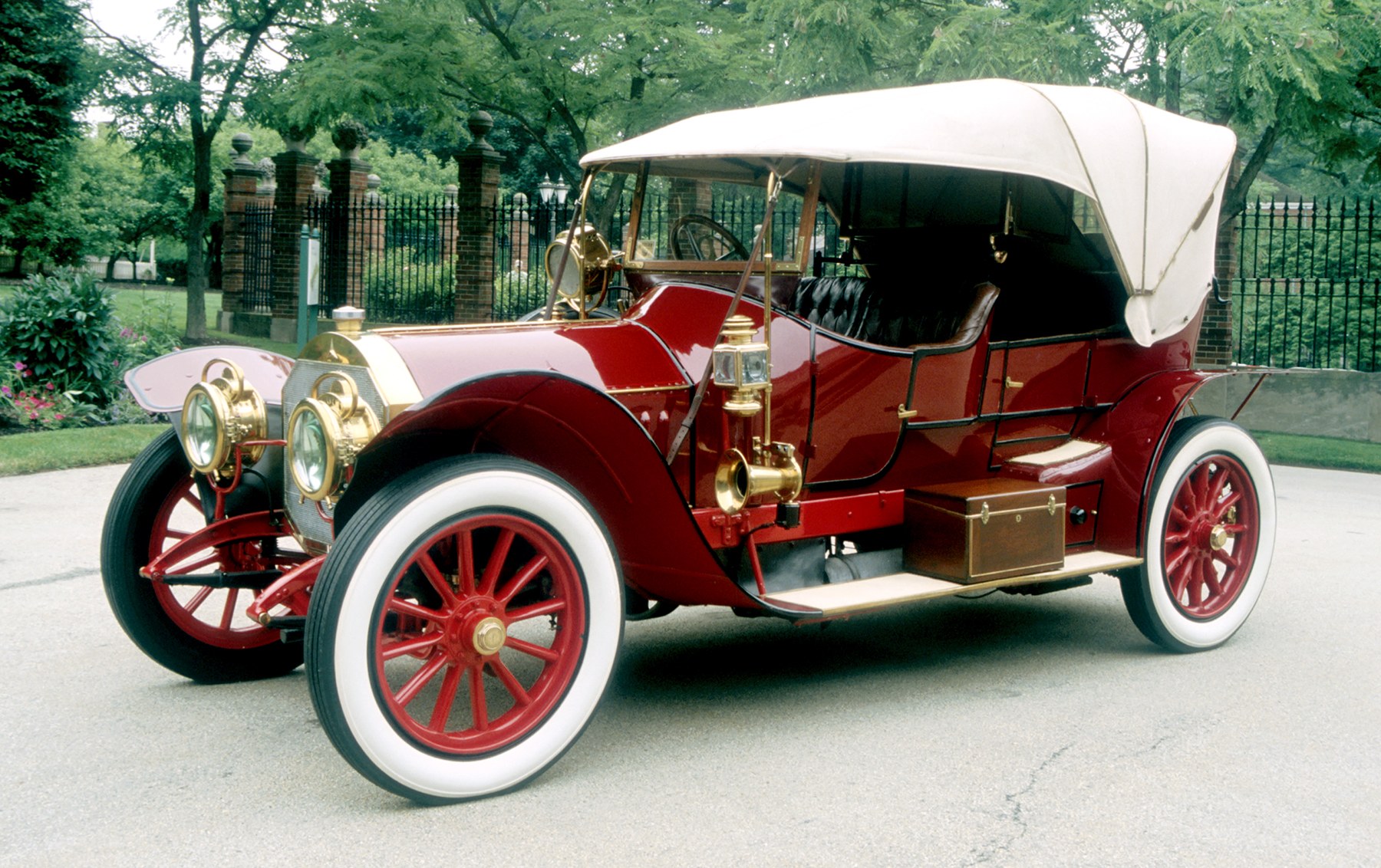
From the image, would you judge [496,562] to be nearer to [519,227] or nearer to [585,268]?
[585,268]

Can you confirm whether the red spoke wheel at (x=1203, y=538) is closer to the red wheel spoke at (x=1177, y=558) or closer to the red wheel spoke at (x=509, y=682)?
the red wheel spoke at (x=1177, y=558)

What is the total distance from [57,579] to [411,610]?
3574 mm

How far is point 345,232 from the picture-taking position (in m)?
18.9

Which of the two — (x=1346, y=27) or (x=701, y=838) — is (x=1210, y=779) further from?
(x=1346, y=27)

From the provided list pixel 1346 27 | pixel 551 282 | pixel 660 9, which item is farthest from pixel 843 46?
pixel 551 282

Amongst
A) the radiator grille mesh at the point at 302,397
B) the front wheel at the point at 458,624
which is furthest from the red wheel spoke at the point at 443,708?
the radiator grille mesh at the point at 302,397

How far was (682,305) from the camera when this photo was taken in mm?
4371

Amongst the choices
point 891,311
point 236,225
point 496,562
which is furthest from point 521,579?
point 236,225

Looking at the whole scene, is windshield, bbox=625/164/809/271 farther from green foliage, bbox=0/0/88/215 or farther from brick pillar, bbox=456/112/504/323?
green foliage, bbox=0/0/88/215

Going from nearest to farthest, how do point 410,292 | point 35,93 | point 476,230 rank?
point 476,230, point 35,93, point 410,292

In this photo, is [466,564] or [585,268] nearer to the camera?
[466,564]

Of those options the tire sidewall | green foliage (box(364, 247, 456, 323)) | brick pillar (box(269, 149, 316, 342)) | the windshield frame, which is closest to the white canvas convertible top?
the windshield frame

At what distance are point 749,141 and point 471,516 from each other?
1.51 metres

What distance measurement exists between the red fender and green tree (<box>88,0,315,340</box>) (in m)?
12.8
